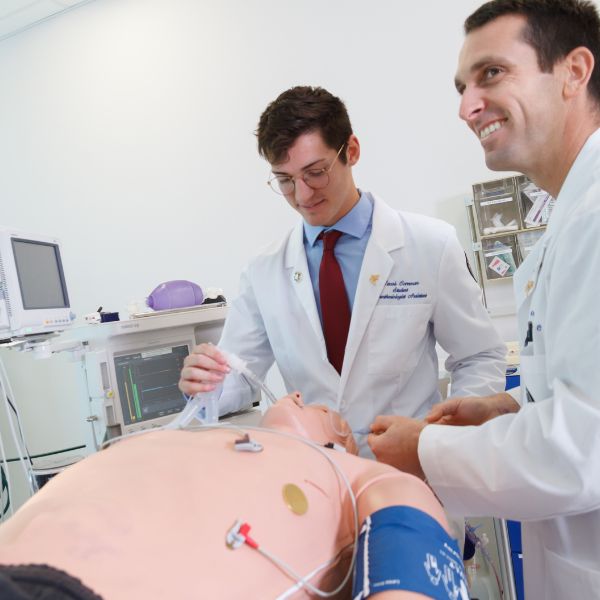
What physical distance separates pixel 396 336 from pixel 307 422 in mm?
458

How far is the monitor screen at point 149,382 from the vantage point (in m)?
2.12

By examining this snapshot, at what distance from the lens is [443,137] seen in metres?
3.12

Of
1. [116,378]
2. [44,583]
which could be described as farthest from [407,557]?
[116,378]

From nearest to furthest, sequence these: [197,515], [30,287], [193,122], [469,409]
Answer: [197,515] → [469,409] → [30,287] → [193,122]

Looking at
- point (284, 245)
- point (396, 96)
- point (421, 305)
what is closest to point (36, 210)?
point (396, 96)

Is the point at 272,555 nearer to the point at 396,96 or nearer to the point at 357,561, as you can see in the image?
the point at 357,561

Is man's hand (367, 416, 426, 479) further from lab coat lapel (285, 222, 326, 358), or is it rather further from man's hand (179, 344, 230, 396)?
lab coat lapel (285, 222, 326, 358)

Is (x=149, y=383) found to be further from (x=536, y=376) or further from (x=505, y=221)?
(x=505, y=221)

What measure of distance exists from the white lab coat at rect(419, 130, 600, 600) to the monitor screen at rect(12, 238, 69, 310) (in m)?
1.50

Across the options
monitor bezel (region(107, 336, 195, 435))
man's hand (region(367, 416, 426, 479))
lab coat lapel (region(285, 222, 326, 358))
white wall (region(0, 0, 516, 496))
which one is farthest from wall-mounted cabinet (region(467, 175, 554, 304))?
man's hand (region(367, 416, 426, 479))

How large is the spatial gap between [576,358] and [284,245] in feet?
3.63

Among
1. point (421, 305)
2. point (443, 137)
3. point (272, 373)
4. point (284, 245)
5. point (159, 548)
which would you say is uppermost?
point (443, 137)

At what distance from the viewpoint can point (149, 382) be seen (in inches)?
86.7

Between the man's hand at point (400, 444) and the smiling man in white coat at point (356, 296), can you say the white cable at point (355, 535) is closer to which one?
the man's hand at point (400, 444)
